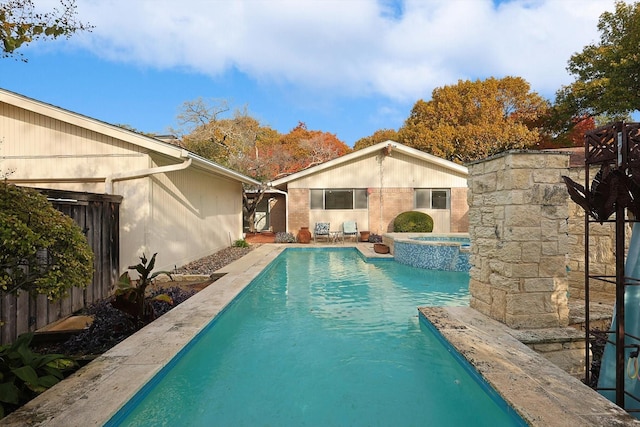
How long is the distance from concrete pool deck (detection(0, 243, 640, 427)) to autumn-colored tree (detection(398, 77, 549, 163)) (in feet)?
72.0

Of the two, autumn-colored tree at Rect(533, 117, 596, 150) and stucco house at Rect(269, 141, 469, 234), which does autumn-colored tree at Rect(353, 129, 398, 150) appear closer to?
autumn-colored tree at Rect(533, 117, 596, 150)

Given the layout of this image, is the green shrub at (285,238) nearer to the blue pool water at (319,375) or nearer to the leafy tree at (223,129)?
the leafy tree at (223,129)

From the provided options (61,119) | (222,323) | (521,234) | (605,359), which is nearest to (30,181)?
(61,119)

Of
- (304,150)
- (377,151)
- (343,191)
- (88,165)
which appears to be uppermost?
(304,150)

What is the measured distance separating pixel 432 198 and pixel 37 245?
49.7 feet

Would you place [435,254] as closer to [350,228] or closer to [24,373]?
[350,228]

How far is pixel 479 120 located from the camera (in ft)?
82.0

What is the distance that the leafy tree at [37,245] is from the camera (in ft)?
8.39

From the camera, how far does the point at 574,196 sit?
104 inches

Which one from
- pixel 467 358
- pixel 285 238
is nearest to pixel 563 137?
pixel 285 238

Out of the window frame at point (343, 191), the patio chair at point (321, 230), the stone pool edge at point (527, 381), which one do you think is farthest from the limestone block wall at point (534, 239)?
the window frame at point (343, 191)

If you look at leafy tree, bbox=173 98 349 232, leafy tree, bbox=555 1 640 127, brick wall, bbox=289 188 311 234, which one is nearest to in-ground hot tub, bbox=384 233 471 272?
brick wall, bbox=289 188 311 234

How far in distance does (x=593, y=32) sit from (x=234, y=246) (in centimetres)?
1914

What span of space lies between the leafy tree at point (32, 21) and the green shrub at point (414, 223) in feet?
44.0
